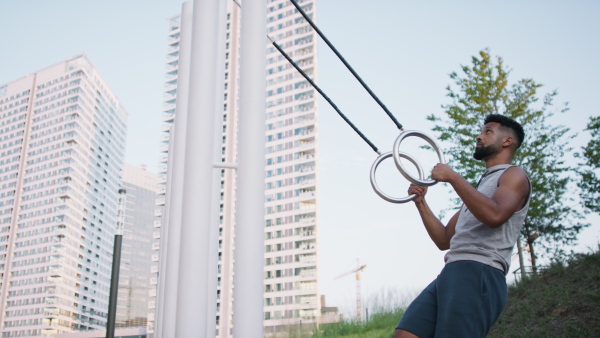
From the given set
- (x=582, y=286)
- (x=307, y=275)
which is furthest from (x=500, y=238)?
(x=307, y=275)

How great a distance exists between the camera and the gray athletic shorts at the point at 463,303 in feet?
6.55

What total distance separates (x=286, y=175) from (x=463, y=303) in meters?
81.1

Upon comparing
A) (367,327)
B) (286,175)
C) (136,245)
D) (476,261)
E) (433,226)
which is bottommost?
(367,327)

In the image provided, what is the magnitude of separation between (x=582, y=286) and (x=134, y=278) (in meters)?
155

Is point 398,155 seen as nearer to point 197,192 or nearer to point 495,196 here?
point 495,196

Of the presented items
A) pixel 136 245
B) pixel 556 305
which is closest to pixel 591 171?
pixel 556 305

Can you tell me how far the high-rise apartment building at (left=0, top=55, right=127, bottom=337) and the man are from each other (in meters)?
106

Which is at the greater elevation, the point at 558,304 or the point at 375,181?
the point at 375,181

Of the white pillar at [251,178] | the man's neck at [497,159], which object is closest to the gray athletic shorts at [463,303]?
the man's neck at [497,159]

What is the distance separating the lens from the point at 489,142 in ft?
7.90

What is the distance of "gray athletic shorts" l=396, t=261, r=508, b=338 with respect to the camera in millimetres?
1996

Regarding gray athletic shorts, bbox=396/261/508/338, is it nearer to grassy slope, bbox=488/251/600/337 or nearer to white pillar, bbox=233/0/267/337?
white pillar, bbox=233/0/267/337

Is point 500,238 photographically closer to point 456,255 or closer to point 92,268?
point 456,255

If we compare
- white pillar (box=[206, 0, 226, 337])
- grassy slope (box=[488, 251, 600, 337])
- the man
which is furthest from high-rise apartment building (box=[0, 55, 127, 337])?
the man
